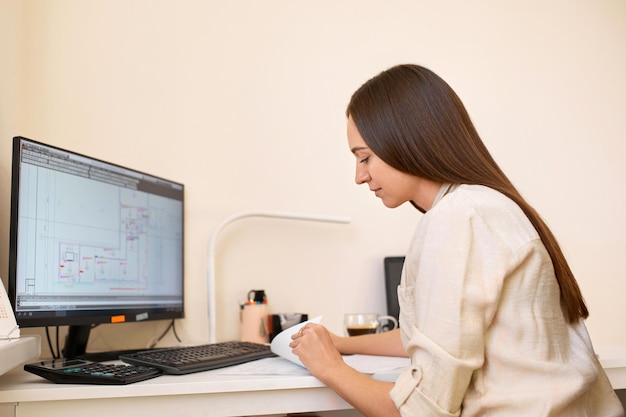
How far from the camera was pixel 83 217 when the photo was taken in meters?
1.29

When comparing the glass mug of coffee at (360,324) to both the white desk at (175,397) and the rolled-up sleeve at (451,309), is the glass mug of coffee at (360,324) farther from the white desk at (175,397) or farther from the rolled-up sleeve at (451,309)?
the rolled-up sleeve at (451,309)

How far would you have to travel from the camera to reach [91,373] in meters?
0.98

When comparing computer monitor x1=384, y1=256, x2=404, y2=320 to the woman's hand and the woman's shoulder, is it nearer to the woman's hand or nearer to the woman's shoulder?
the woman's hand

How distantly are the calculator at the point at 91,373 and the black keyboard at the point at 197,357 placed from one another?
0.10 feet

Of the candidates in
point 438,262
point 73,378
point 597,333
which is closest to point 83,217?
point 73,378

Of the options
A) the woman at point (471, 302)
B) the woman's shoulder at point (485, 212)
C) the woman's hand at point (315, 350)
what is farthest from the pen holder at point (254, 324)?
the woman's shoulder at point (485, 212)

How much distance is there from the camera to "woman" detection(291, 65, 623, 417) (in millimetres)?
830

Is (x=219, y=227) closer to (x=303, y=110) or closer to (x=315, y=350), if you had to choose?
(x=303, y=110)

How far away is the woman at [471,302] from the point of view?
830 millimetres

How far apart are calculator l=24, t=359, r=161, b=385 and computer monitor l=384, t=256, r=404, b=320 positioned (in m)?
0.85

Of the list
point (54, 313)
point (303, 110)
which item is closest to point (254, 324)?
point (54, 313)

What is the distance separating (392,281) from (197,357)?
79 cm

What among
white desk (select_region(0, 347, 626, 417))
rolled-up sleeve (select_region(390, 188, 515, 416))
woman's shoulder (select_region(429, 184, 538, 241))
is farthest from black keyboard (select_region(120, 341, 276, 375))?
woman's shoulder (select_region(429, 184, 538, 241))

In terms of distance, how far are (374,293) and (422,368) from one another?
0.98 metres
